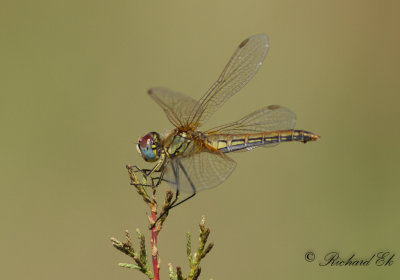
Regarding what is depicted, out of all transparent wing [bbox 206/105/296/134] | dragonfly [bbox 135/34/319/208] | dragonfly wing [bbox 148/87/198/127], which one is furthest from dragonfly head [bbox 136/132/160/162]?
transparent wing [bbox 206/105/296/134]

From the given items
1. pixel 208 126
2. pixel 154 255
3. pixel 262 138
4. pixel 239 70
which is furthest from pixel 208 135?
pixel 208 126

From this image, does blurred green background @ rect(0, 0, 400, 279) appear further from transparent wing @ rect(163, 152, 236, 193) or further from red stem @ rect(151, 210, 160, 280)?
red stem @ rect(151, 210, 160, 280)

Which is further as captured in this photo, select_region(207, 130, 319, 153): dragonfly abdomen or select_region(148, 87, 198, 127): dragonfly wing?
select_region(207, 130, 319, 153): dragonfly abdomen

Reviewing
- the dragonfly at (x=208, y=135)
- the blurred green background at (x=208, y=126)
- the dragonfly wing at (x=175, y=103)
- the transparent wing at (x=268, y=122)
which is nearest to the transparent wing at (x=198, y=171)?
the dragonfly at (x=208, y=135)

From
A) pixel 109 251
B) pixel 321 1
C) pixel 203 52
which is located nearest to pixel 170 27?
pixel 203 52

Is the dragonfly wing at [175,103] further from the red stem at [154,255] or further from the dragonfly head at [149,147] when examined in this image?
the red stem at [154,255]

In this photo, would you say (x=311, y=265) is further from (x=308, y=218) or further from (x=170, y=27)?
(x=170, y=27)

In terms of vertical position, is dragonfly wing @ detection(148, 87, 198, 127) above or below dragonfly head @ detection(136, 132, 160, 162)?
above

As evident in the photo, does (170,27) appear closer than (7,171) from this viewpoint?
No
